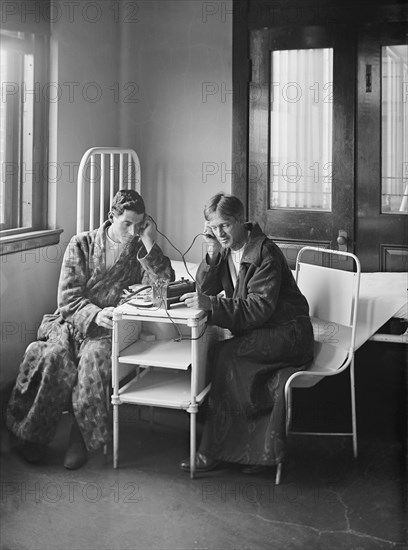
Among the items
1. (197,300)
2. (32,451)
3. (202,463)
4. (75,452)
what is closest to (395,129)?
(197,300)

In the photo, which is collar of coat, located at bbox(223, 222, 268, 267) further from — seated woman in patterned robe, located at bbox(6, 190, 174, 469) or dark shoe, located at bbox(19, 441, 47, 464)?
dark shoe, located at bbox(19, 441, 47, 464)

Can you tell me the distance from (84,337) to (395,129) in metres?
1.00

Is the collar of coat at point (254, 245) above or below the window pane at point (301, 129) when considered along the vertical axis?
below

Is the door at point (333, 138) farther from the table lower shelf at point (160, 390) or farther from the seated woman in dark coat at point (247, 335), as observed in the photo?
the table lower shelf at point (160, 390)

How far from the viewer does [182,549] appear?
1.98 m

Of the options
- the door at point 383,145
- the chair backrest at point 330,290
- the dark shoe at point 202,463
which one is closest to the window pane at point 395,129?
the door at point 383,145

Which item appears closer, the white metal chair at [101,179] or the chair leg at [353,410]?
the white metal chair at [101,179]

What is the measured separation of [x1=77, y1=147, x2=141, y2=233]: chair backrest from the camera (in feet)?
6.99

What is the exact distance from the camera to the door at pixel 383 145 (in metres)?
2.06

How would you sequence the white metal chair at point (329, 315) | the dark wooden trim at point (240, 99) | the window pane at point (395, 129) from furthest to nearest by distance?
the white metal chair at point (329, 315)
the dark wooden trim at point (240, 99)
the window pane at point (395, 129)

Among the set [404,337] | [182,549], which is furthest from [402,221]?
[182,549]

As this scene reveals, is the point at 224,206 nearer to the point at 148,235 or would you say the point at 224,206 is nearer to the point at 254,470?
the point at 148,235

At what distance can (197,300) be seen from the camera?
214 centimetres

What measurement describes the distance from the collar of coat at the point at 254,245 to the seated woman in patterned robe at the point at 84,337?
232mm
